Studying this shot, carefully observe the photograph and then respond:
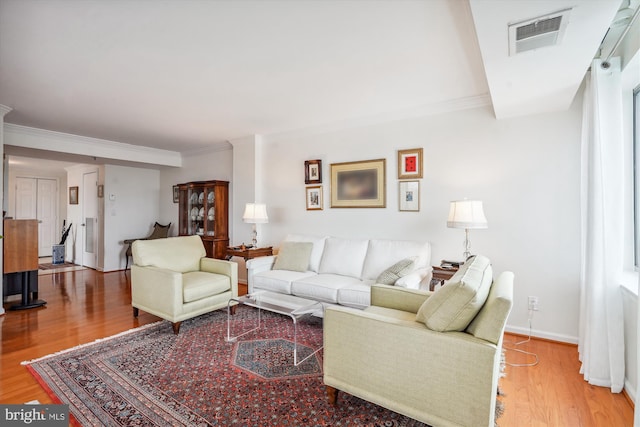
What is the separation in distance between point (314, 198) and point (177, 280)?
206 cm

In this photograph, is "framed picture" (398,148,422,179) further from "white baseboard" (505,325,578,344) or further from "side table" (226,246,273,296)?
"side table" (226,246,273,296)

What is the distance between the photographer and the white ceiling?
173 centimetres

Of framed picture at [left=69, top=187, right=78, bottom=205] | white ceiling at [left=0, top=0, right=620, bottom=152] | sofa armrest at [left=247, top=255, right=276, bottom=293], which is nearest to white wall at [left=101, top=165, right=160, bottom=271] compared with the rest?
framed picture at [left=69, top=187, right=78, bottom=205]

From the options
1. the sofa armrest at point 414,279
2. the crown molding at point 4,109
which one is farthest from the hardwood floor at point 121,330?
the crown molding at point 4,109

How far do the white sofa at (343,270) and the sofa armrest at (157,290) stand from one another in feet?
3.07

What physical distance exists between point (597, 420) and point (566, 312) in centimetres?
126

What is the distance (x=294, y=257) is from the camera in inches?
151

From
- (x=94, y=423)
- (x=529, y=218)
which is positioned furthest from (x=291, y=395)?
(x=529, y=218)

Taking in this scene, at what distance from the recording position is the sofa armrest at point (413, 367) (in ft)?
4.64

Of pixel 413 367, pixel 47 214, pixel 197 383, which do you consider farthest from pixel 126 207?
pixel 413 367

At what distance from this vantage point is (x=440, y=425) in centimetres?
151

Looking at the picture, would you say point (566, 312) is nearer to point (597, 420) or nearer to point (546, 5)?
point (597, 420)

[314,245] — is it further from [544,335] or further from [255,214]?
[544,335]

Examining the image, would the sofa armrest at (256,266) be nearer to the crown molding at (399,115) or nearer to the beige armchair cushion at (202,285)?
the beige armchair cushion at (202,285)
